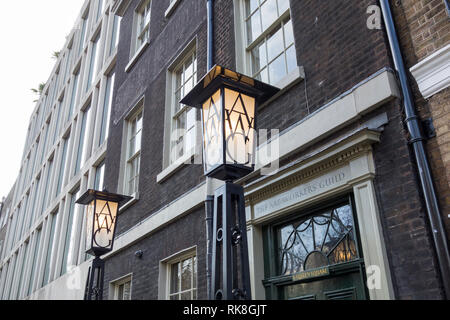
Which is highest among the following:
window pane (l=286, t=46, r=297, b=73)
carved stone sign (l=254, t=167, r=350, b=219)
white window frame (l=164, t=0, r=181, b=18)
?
white window frame (l=164, t=0, r=181, b=18)

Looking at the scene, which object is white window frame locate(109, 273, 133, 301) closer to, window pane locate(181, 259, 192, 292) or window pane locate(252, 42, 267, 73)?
window pane locate(181, 259, 192, 292)

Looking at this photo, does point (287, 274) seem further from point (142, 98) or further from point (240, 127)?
point (142, 98)

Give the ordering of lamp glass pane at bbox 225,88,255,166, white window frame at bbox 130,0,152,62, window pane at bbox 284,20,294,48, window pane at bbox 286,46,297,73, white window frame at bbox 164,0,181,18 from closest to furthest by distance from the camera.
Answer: lamp glass pane at bbox 225,88,255,166 → window pane at bbox 286,46,297,73 → window pane at bbox 284,20,294,48 → white window frame at bbox 164,0,181,18 → white window frame at bbox 130,0,152,62

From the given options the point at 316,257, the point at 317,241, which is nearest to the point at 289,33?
the point at 317,241

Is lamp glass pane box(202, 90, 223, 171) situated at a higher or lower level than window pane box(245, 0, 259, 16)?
lower

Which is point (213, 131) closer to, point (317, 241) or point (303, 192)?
point (303, 192)

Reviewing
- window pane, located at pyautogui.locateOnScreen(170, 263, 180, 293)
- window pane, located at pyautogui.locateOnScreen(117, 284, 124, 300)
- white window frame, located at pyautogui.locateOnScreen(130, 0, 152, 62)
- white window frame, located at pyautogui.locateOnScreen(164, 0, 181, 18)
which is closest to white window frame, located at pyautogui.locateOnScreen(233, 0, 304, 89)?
white window frame, located at pyautogui.locateOnScreen(164, 0, 181, 18)

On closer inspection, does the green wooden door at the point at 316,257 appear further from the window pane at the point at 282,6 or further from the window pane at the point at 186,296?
the window pane at the point at 282,6

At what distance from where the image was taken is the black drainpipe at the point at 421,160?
3249 mm

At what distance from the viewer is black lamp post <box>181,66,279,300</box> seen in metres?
3.06

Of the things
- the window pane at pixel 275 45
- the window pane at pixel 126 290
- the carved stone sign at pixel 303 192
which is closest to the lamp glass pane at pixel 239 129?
the carved stone sign at pixel 303 192

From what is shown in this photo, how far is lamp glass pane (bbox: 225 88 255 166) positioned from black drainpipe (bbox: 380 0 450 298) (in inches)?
54.6

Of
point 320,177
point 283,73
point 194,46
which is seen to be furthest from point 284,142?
point 194,46

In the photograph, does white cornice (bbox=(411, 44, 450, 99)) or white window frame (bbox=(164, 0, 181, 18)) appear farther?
white window frame (bbox=(164, 0, 181, 18))
